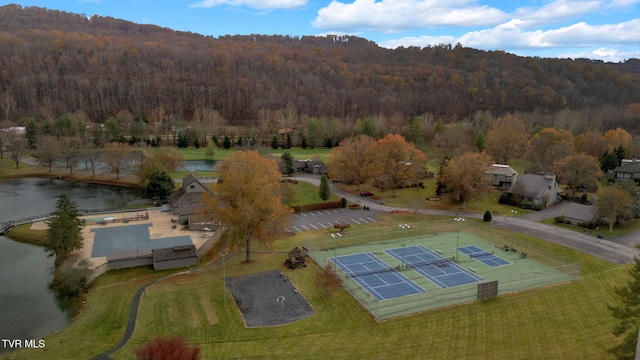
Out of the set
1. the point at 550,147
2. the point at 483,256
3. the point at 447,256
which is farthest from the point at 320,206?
the point at 550,147

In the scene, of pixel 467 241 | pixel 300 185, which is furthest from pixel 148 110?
pixel 467 241

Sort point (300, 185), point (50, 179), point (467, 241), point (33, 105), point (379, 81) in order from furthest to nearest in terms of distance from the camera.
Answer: point (379, 81) < point (33, 105) < point (50, 179) < point (300, 185) < point (467, 241)

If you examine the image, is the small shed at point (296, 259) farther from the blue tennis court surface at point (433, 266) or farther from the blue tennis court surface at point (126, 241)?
the blue tennis court surface at point (126, 241)

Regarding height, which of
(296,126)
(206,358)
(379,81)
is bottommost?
(206,358)

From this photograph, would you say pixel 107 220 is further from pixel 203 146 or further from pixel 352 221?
pixel 203 146

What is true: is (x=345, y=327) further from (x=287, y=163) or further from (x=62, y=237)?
(x=287, y=163)
